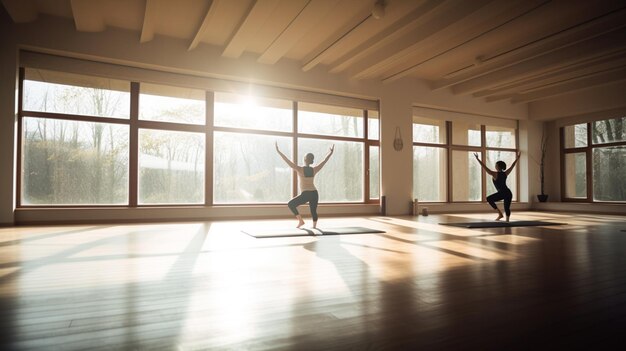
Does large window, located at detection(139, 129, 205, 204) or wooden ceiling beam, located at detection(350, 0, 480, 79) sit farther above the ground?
wooden ceiling beam, located at detection(350, 0, 480, 79)

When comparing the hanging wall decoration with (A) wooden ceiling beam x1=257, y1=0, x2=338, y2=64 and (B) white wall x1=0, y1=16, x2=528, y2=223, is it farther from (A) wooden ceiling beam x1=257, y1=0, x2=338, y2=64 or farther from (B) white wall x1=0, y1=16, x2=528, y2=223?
(A) wooden ceiling beam x1=257, y1=0, x2=338, y2=64

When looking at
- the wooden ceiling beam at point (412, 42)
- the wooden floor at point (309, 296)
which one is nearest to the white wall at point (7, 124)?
Answer: the wooden floor at point (309, 296)

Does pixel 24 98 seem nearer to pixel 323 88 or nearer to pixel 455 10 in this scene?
pixel 323 88

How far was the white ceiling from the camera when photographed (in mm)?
5285

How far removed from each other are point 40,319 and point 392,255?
8.38 feet

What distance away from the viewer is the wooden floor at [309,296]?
1426mm

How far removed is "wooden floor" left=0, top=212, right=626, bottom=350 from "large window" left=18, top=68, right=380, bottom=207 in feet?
9.55

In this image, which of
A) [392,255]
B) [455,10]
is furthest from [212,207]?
[455,10]

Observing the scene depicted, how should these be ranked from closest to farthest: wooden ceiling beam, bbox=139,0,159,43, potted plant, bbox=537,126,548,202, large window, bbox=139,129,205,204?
wooden ceiling beam, bbox=139,0,159,43
large window, bbox=139,129,205,204
potted plant, bbox=537,126,548,202

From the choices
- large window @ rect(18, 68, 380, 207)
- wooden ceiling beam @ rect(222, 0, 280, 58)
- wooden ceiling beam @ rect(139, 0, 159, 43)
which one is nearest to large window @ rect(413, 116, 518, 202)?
large window @ rect(18, 68, 380, 207)

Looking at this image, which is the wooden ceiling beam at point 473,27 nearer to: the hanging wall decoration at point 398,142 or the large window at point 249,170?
the hanging wall decoration at point 398,142

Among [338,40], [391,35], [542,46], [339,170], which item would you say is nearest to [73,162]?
[338,40]

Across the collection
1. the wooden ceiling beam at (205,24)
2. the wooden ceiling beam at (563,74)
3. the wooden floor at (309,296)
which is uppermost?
the wooden ceiling beam at (205,24)

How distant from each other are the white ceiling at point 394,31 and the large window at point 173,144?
1.01 metres
